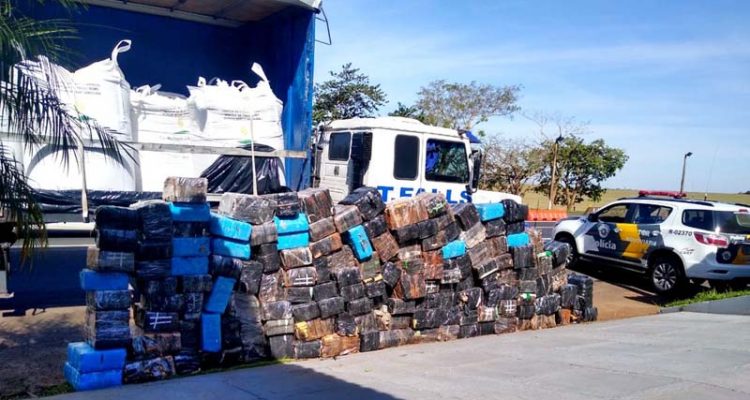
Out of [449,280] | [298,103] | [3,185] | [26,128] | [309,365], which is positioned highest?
[298,103]

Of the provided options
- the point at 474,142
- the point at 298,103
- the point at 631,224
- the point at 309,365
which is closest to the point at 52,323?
the point at 309,365

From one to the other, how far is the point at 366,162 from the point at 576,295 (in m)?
3.79

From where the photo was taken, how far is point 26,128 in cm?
523

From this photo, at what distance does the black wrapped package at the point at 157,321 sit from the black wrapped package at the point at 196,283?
27 cm

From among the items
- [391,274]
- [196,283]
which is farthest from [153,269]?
[391,274]

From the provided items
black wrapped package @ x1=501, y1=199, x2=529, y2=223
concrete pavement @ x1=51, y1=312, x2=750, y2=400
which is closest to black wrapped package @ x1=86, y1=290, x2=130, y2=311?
concrete pavement @ x1=51, y1=312, x2=750, y2=400

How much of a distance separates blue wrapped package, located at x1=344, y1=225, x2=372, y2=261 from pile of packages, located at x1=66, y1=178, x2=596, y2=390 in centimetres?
1

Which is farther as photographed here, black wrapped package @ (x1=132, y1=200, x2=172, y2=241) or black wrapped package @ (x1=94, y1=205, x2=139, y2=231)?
black wrapped package @ (x1=132, y1=200, x2=172, y2=241)

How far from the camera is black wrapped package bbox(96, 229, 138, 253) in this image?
20.2 ft

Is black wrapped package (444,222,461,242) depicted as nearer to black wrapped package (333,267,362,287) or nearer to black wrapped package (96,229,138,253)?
black wrapped package (333,267,362,287)

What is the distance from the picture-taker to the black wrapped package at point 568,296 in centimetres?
1020

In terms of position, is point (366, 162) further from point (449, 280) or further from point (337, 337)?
point (337, 337)

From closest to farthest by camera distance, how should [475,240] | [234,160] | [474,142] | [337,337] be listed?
[337,337]
[234,160]
[475,240]
[474,142]

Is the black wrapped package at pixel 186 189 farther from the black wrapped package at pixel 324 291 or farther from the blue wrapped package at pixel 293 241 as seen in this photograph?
the black wrapped package at pixel 324 291
